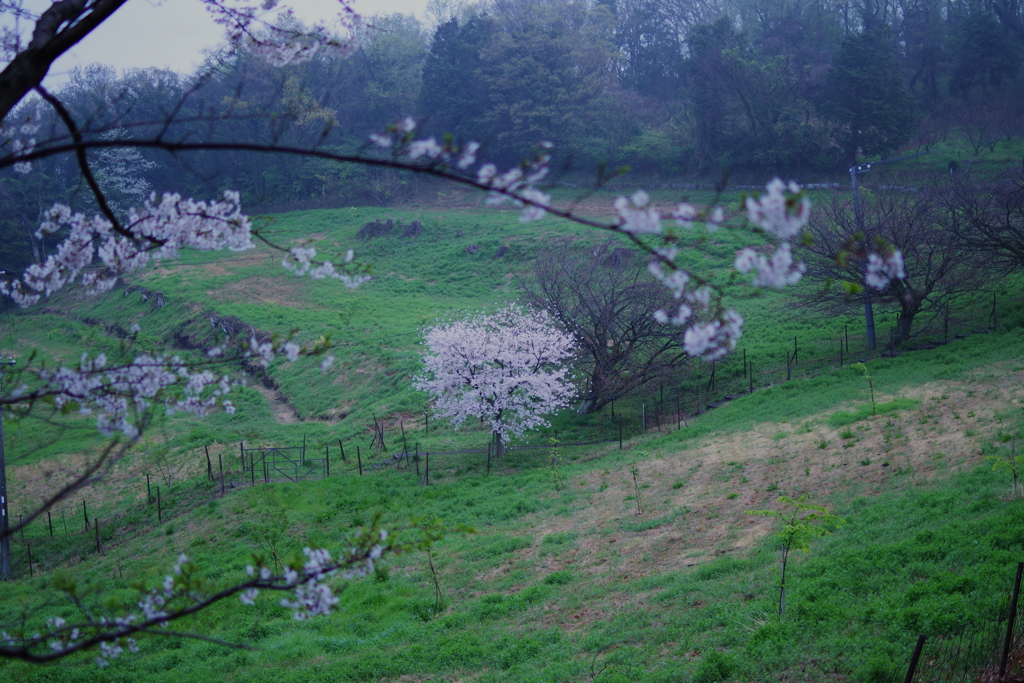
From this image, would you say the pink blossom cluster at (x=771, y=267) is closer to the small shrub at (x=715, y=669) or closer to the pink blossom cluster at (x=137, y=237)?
the pink blossom cluster at (x=137, y=237)

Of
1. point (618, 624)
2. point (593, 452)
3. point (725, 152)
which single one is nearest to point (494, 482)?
point (593, 452)

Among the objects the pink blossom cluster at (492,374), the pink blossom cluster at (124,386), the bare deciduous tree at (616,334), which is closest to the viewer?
the pink blossom cluster at (124,386)

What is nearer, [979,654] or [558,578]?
[979,654]

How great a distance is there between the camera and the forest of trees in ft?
127

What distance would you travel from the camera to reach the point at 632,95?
52.3 meters

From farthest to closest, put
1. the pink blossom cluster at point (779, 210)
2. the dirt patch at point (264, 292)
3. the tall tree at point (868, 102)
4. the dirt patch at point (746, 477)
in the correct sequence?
the tall tree at point (868, 102)
the dirt patch at point (264, 292)
the dirt patch at point (746, 477)
the pink blossom cluster at point (779, 210)

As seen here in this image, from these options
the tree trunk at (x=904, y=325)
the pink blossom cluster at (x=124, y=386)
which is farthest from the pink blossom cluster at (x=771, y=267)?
the tree trunk at (x=904, y=325)

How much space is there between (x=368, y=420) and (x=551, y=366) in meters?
6.16

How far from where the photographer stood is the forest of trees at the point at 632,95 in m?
38.8

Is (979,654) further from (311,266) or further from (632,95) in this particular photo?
(632,95)

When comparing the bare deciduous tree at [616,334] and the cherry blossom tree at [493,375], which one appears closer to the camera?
the cherry blossom tree at [493,375]

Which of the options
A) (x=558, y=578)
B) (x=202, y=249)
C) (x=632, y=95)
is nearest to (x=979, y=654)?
(x=558, y=578)

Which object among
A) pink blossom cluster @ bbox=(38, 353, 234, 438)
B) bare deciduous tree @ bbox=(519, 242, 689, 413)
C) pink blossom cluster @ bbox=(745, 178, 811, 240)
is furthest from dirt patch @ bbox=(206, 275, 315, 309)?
pink blossom cluster @ bbox=(745, 178, 811, 240)

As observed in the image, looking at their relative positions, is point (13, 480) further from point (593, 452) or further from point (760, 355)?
point (760, 355)
